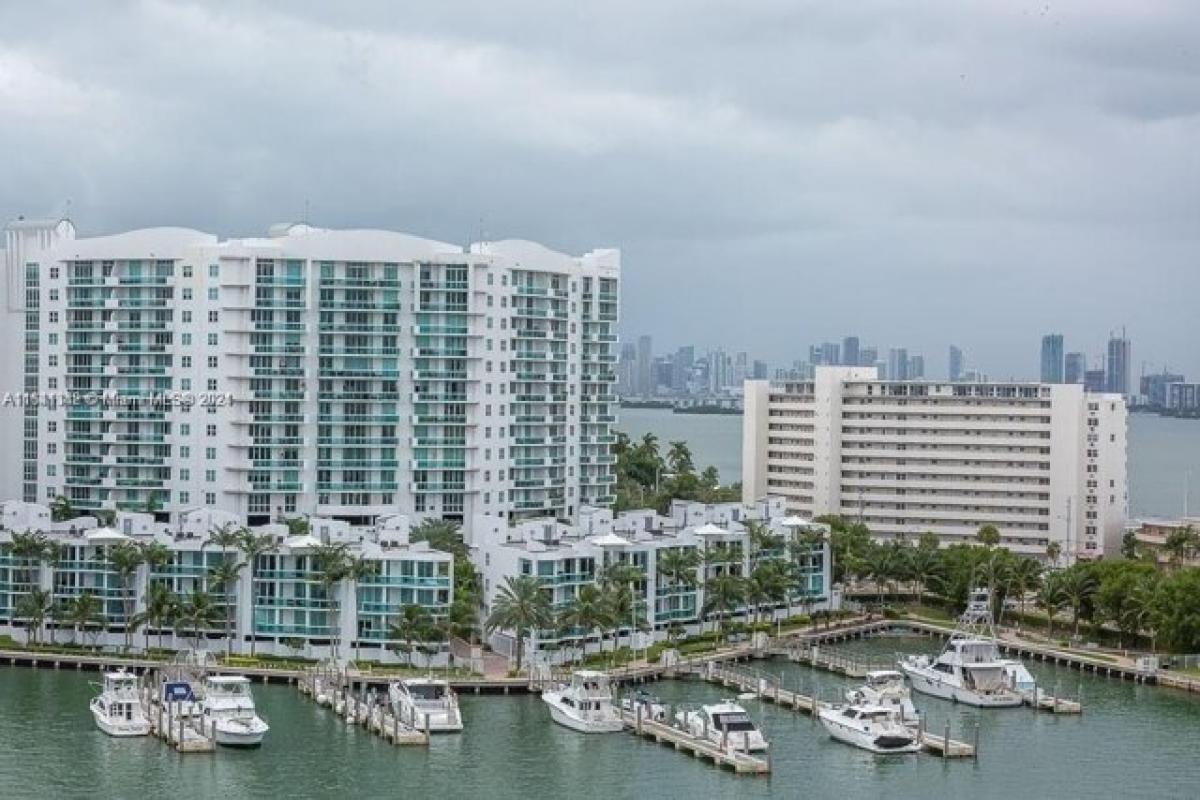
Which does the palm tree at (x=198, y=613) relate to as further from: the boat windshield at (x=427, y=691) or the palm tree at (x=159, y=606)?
the boat windshield at (x=427, y=691)

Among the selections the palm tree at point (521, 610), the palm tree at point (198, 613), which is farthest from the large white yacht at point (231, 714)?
the palm tree at point (521, 610)

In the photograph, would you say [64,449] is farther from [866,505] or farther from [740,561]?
[866,505]

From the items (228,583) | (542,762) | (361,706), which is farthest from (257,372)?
(542,762)

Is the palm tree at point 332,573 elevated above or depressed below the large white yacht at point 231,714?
above

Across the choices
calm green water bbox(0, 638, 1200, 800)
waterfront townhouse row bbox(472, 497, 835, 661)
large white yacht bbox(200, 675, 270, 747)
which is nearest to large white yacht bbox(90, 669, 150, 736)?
calm green water bbox(0, 638, 1200, 800)

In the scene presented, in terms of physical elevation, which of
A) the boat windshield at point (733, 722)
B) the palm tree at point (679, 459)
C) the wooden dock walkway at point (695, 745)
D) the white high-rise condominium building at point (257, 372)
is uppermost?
the white high-rise condominium building at point (257, 372)

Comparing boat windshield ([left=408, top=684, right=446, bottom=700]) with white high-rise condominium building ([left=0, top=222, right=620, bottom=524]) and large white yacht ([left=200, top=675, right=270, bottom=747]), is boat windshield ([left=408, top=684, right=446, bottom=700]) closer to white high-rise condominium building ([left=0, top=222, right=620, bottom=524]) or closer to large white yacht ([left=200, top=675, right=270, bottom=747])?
large white yacht ([left=200, top=675, right=270, bottom=747])

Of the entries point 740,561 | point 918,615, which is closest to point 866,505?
point 918,615
